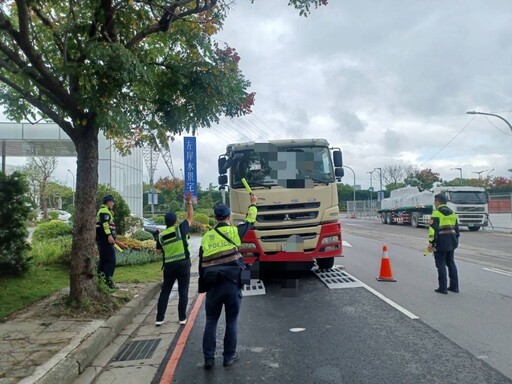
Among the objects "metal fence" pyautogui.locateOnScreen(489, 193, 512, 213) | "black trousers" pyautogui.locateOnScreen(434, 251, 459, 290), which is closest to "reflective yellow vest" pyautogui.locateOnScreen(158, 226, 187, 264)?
"black trousers" pyautogui.locateOnScreen(434, 251, 459, 290)

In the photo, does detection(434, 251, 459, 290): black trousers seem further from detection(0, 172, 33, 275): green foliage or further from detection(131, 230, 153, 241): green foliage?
detection(131, 230, 153, 241): green foliage

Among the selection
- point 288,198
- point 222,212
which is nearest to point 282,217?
point 288,198

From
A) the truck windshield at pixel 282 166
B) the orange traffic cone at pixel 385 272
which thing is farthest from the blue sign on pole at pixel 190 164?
the orange traffic cone at pixel 385 272

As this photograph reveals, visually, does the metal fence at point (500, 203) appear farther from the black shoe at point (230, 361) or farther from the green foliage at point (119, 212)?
the black shoe at point (230, 361)

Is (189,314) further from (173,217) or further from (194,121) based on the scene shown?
(194,121)

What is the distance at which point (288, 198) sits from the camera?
29.6 ft

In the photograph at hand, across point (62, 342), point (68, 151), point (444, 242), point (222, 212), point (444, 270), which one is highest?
point (68, 151)

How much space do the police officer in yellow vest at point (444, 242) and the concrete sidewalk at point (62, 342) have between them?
5.09m

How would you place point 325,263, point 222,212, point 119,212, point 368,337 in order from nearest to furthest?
point 222,212
point 368,337
point 325,263
point 119,212

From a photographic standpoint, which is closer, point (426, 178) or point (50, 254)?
point (50, 254)

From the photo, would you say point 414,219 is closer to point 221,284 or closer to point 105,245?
point 105,245

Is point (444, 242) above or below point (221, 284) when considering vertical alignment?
above

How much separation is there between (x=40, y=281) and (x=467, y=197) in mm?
25837

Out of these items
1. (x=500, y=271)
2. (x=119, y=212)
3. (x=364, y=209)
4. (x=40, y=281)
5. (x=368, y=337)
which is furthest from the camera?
(x=364, y=209)
